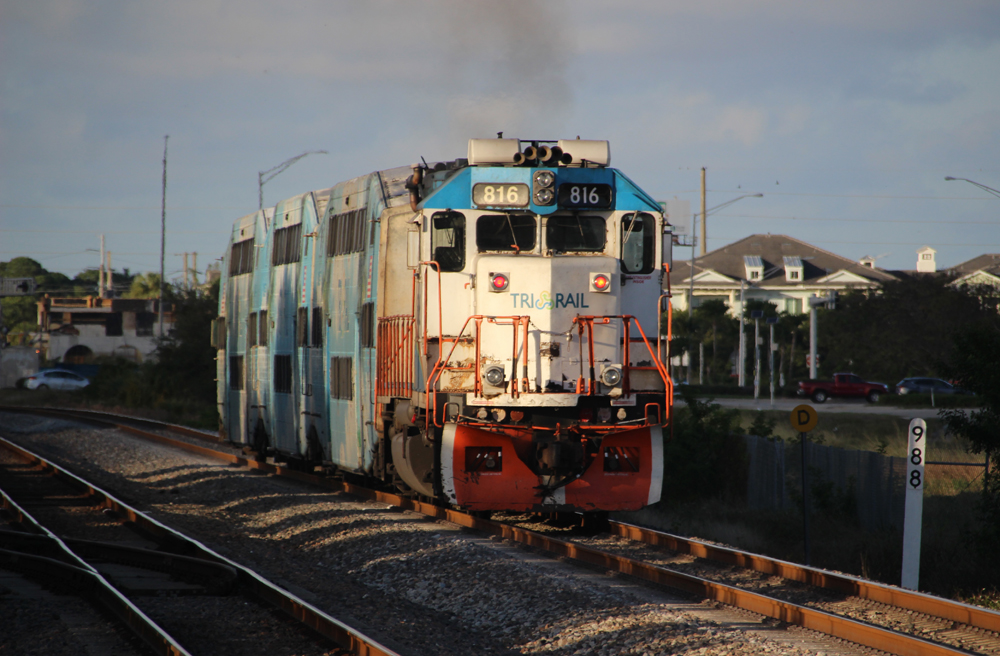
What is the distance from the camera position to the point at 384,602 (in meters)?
9.38

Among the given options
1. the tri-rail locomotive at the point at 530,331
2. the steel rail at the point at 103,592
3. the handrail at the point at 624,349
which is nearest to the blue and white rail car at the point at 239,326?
the steel rail at the point at 103,592

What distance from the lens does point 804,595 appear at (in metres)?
9.30

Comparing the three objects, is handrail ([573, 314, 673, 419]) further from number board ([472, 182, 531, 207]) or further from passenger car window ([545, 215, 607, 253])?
number board ([472, 182, 531, 207])

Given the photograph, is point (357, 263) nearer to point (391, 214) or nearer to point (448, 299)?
point (391, 214)

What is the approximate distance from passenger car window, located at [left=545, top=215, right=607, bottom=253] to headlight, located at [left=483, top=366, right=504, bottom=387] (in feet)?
5.59

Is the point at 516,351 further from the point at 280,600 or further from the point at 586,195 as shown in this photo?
the point at 280,600

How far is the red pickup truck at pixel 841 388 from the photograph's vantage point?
48.2 m

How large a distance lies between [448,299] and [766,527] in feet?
21.8

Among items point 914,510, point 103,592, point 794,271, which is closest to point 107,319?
point 794,271

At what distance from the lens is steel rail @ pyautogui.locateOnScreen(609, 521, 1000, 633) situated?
8.01 meters

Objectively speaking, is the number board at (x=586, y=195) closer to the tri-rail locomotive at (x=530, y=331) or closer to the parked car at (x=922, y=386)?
the tri-rail locomotive at (x=530, y=331)

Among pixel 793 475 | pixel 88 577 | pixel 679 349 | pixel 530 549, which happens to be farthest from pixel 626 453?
pixel 679 349

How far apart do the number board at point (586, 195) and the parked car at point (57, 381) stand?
50.8 m

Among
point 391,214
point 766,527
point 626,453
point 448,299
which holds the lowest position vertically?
point 766,527
